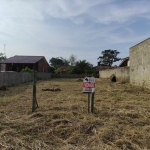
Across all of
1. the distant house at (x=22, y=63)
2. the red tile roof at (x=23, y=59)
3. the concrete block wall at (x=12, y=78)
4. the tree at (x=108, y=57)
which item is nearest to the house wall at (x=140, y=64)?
the concrete block wall at (x=12, y=78)

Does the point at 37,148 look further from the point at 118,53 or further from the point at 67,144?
the point at 118,53

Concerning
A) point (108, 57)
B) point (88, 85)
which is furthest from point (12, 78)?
point (108, 57)

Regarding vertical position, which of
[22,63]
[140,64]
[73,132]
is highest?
[22,63]

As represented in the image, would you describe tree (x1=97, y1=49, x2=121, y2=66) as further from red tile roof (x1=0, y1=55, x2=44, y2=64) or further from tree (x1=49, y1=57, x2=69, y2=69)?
red tile roof (x1=0, y1=55, x2=44, y2=64)

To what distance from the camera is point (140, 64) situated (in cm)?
1120

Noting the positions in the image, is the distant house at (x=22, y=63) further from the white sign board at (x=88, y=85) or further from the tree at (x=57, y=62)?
the white sign board at (x=88, y=85)

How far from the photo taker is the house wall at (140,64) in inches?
393

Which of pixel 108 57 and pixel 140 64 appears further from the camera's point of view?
pixel 108 57

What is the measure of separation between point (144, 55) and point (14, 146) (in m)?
9.88

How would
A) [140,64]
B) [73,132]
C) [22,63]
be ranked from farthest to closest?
1. [22,63]
2. [140,64]
3. [73,132]

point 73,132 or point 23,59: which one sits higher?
point 23,59

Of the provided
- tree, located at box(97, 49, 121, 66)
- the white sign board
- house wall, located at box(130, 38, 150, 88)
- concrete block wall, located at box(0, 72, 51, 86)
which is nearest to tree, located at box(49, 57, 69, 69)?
tree, located at box(97, 49, 121, 66)

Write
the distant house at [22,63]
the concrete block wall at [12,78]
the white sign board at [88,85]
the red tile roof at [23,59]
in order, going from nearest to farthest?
the white sign board at [88,85] → the concrete block wall at [12,78] → the distant house at [22,63] → the red tile roof at [23,59]

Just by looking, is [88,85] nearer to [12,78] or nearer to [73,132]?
[73,132]
